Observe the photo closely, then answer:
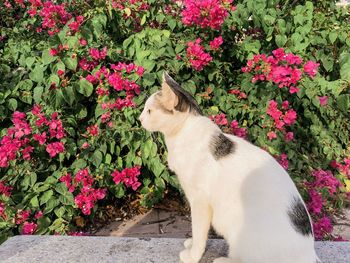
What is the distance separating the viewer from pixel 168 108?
1782 mm

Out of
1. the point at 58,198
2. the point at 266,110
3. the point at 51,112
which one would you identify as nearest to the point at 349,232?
the point at 266,110

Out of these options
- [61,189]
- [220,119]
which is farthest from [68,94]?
[220,119]

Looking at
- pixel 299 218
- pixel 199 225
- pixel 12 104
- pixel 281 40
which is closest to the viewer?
A: pixel 299 218

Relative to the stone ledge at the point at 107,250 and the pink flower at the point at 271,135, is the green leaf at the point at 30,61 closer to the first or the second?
the stone ledge at the point at 107,250

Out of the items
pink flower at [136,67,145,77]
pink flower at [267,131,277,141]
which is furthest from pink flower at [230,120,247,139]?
pink flower at [136,67,145,77]

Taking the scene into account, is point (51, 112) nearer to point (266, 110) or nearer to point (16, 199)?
point (16, 199)

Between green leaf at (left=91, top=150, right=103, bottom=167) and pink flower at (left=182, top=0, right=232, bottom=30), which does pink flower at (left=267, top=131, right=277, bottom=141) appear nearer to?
pink flower at (left=182, top=0, right=232, bottom=30)

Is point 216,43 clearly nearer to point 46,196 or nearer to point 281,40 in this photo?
point 281,40

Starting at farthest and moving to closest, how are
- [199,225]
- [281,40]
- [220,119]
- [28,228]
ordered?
[281,40], [220,119], [28,228], [199,225]

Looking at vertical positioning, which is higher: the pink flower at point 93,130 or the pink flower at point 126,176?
the pink flower at point 93,130

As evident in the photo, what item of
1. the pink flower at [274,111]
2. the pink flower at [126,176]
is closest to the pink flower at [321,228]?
the pink flower at [274,111]

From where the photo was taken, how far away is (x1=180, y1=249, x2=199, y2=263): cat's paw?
1821mm

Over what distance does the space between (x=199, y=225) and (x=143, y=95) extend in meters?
1.29

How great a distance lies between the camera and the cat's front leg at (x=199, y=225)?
5.56 feet
